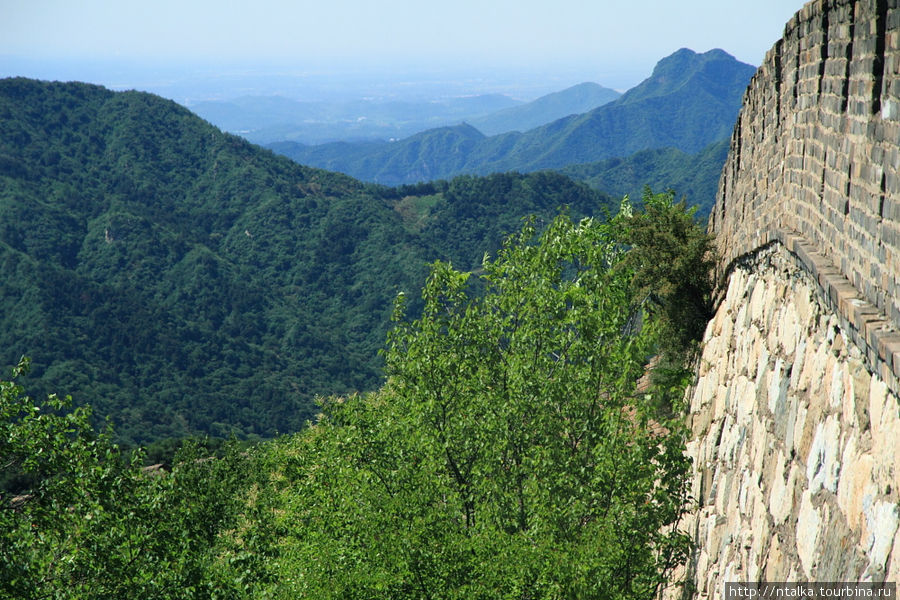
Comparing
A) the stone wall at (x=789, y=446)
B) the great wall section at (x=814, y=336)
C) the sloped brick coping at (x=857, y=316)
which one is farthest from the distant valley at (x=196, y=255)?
the sloped brick coping at (x=857, y=316)

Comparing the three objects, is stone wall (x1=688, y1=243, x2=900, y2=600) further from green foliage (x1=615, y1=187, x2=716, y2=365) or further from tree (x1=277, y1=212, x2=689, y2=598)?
green foliage (x1=615, y1=187, x2=716, y2=365)

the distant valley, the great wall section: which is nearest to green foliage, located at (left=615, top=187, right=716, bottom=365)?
the great wall section

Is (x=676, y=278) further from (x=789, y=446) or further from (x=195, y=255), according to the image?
(x=195, y=255)

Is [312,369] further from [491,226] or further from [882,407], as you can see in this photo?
[882,407]

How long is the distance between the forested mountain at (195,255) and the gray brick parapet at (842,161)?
8463 cm

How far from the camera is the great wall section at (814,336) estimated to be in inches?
195

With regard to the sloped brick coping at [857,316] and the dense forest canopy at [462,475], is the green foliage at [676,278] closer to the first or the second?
the dense forest canopy at [462,475]

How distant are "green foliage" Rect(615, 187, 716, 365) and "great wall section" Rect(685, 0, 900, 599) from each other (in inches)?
71.7

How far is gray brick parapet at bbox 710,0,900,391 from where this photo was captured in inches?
198

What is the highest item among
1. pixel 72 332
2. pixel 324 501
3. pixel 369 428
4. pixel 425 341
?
pixel 425 341

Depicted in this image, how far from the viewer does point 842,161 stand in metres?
6.13

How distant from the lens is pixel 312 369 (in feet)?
391

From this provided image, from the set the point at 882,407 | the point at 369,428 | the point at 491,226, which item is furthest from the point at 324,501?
the point at 491,226

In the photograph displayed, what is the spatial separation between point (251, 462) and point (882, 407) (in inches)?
1081
